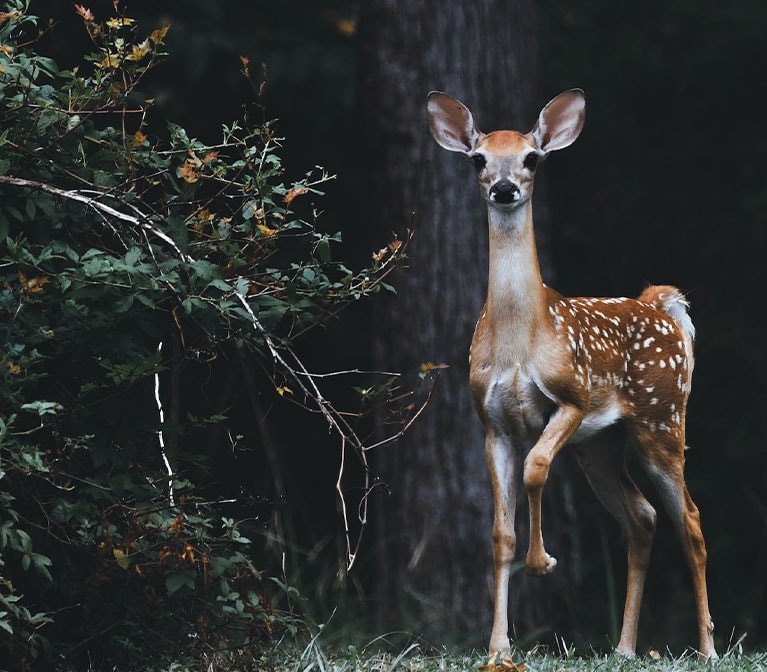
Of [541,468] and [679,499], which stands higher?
[541,468]

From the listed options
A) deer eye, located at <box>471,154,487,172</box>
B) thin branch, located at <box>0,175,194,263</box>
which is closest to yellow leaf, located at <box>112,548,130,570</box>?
thin branch, located at <box>0,175,194,263</box>

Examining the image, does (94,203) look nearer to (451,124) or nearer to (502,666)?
(451,124)

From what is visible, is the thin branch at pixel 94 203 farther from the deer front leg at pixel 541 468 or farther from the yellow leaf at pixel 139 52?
the deer front leg at pixel 541 468

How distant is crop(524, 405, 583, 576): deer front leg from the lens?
4.95 meters

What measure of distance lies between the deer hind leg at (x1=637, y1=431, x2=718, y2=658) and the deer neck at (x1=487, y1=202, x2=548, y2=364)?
0.84 metres

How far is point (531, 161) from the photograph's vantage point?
515 cm

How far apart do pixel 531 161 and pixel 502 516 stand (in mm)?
1257

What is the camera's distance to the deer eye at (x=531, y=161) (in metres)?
5.13

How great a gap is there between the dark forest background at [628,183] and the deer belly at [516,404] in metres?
4.02

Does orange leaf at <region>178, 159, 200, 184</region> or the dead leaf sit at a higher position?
orange leaf at <region>178, 159, 200, 184</region>

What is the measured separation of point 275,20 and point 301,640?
5.25 meters

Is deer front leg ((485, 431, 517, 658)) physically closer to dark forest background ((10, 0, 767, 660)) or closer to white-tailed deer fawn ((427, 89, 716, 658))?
white-tailed deer fawn ((427, 89, 716, 658))

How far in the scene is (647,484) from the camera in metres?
11.0

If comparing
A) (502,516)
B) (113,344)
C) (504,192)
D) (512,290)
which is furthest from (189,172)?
(502,516)
